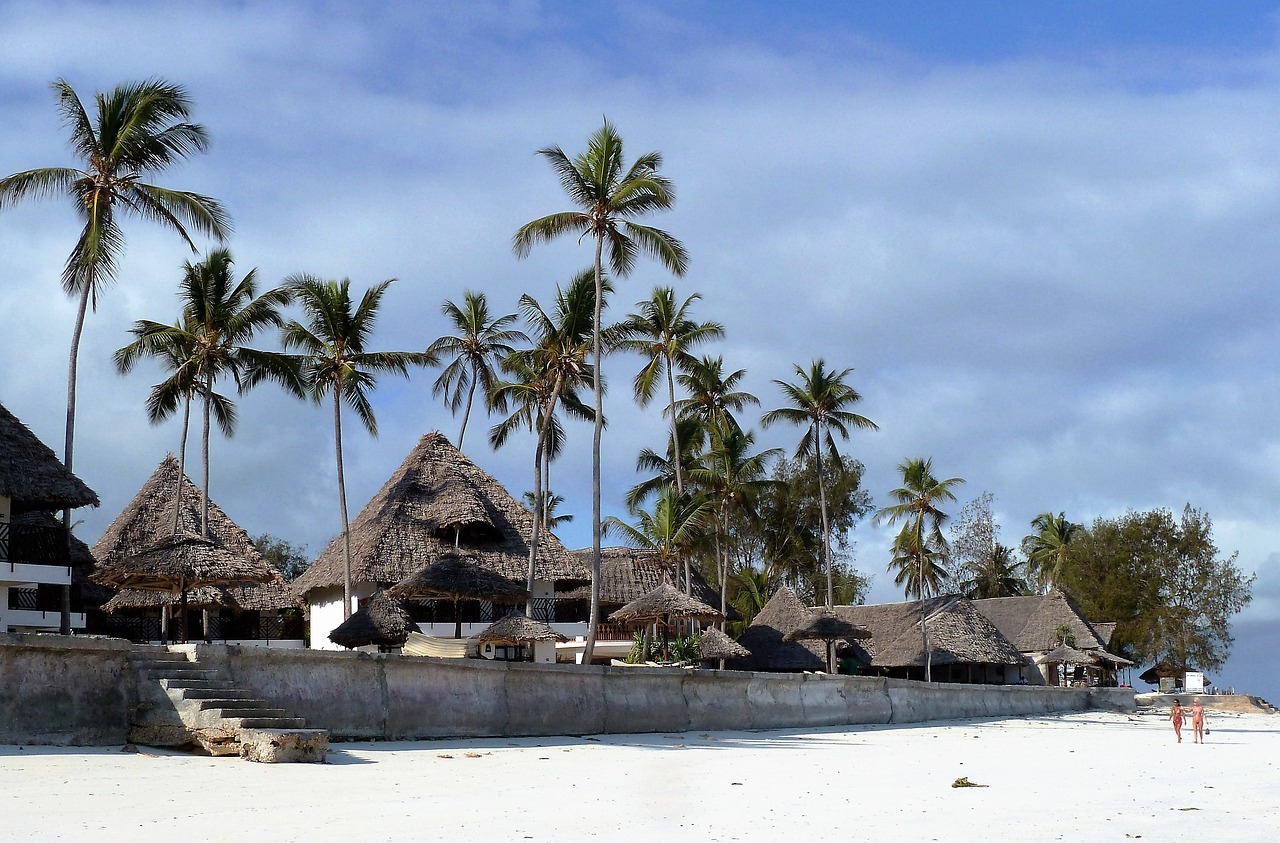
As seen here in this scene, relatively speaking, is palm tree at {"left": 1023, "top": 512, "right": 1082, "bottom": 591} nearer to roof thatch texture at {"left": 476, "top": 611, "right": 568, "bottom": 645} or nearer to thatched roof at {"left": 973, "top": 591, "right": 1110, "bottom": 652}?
thatched roof at {"left": 973, "top": 591, "right": 1110, "bottom": 652}

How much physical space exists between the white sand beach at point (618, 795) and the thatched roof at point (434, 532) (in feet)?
60.4

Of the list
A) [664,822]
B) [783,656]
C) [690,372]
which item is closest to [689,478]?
[690,372]

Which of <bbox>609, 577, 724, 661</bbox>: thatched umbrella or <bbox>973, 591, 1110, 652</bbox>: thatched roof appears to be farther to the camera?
<bbox>973, 591, 1110, 652</bbox>: thatched roof

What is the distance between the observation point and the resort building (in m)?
22.1

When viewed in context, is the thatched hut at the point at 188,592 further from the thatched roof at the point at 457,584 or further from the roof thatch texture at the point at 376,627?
the roof thatch texture at the point at 376,627

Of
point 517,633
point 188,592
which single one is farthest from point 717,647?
point 188,592

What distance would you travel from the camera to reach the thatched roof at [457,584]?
90.6 feet

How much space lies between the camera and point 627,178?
27.0m

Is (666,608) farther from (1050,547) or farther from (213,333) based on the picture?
(1050,547)

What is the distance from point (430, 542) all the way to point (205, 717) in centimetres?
2312

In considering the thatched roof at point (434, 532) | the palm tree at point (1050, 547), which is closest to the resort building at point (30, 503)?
the thatched roof at point (434, 532)

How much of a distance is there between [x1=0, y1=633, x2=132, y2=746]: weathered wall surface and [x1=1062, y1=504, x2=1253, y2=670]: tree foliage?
5564 centimetres

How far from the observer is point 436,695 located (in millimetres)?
15984

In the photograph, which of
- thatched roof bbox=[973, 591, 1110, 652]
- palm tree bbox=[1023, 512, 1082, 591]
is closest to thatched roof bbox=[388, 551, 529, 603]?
thatched roof bbox=[973, 591, 1110, 652]
